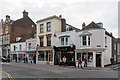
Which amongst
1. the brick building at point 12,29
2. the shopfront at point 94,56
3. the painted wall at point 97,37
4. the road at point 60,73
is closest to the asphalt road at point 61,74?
the road at point 60,73

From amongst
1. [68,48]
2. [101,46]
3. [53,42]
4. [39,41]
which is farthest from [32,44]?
[101,46]

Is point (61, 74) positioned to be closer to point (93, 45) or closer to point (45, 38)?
point (93, 45)

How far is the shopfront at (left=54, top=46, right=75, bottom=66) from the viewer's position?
2281cm

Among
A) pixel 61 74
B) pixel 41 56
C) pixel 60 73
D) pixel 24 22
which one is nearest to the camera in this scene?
pixel 61 74

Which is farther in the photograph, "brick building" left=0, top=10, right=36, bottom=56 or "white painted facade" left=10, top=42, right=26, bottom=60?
"brick building" left=0, top=10, right=36, bottom=56

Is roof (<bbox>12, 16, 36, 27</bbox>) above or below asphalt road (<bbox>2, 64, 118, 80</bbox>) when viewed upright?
above

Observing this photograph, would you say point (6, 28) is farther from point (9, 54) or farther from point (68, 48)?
point (68, 48)

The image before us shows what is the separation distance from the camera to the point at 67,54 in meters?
23.6

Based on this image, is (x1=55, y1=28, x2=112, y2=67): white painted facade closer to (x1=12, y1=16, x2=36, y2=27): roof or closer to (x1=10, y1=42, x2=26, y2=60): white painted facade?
(x1=10, y1=42, x2=26, y2=60): white painted facade

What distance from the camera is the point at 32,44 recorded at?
98.2 feet

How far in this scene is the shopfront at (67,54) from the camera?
2281 centimetres

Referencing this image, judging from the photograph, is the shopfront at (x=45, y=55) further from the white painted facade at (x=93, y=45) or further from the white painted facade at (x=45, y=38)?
the white painted facade at (x=93, y=45)

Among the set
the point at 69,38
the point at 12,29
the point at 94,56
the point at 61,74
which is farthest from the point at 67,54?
the point at 12,29

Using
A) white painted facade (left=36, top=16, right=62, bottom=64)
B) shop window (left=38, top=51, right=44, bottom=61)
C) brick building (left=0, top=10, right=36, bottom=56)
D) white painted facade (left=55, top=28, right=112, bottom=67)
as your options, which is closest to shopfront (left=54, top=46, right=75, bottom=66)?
white painted facade (left=55, top=28, right=112, bottom=67)
